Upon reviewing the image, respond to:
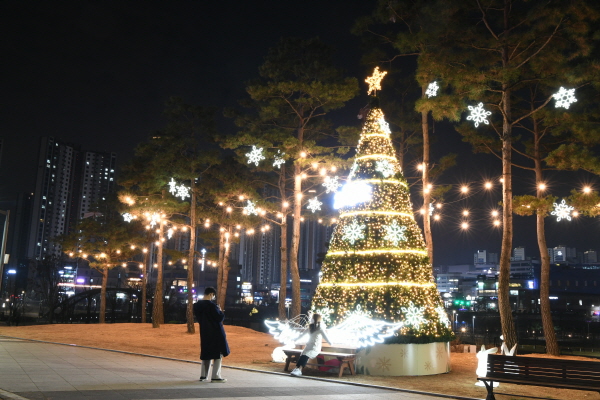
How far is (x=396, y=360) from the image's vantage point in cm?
1194

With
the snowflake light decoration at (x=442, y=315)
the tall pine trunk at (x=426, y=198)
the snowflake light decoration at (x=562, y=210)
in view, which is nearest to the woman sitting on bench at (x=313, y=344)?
the snowflake light decoration at (x=442, y=315)

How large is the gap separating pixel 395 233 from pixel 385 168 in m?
1.85

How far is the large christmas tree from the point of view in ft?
41.8

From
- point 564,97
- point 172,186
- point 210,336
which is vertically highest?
point 564,97

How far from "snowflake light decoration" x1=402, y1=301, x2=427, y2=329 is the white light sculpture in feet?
10.1

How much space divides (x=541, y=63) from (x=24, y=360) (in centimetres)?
1591

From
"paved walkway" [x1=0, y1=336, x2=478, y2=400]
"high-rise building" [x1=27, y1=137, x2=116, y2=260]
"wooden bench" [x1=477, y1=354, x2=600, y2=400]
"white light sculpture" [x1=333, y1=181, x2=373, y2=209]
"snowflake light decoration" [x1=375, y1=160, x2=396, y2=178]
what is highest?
"high-rise building" [x1=27, y1=137, x2=116, y2=260]

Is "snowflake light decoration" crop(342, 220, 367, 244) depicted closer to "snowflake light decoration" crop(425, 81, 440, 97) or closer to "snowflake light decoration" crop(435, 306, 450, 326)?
"snowflake light decoration" crop(435, 306, 450, 326)

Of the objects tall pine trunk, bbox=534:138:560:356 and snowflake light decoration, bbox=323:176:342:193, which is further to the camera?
snowflake light decoration, bbox=323:176:342:193

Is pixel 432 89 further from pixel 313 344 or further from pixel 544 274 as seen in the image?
pixel 313 344

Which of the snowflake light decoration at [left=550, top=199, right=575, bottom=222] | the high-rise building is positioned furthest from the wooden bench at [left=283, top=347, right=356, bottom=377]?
the high-rise building

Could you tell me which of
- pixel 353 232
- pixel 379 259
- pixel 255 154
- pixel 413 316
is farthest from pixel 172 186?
pixel 413 316

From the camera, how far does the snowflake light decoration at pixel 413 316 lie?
40.7 ft

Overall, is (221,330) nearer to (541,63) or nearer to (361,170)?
(361,170)
